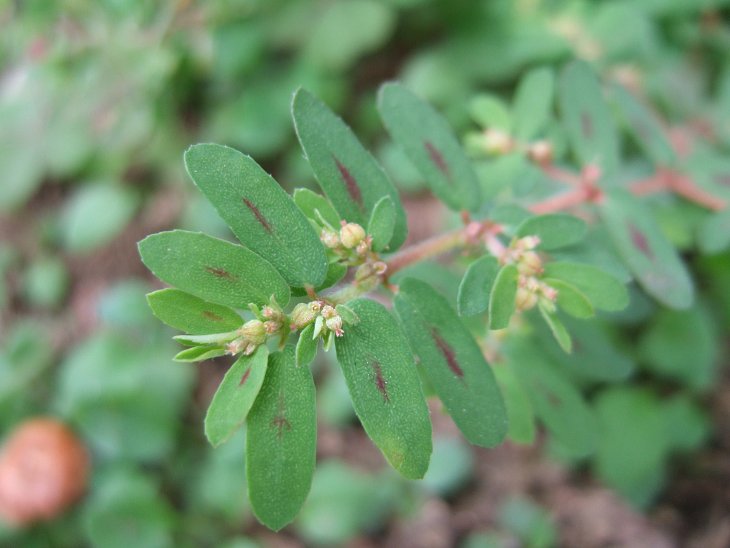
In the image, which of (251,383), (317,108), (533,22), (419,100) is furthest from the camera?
(533,22)

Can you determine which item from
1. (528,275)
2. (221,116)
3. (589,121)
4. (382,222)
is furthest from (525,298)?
(221,116)

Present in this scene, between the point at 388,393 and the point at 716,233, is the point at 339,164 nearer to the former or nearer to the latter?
the point at 388,393

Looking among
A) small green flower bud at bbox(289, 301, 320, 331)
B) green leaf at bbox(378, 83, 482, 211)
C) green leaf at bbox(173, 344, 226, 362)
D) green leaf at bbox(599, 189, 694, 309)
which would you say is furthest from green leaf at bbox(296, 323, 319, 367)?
green leaf at bbox(599, 189, 694, 309)

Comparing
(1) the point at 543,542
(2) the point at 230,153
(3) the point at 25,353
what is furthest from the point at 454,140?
(3) the point at 25,353

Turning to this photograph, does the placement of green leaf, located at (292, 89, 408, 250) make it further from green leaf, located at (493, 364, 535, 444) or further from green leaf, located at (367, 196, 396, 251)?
green leaf, located at (493, 364, 535, 444)

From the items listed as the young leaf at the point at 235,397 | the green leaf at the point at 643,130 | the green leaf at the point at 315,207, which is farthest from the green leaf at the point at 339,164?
the green leaf at the point at 643,130

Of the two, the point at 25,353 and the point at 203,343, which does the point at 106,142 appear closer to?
the point at 25,353
